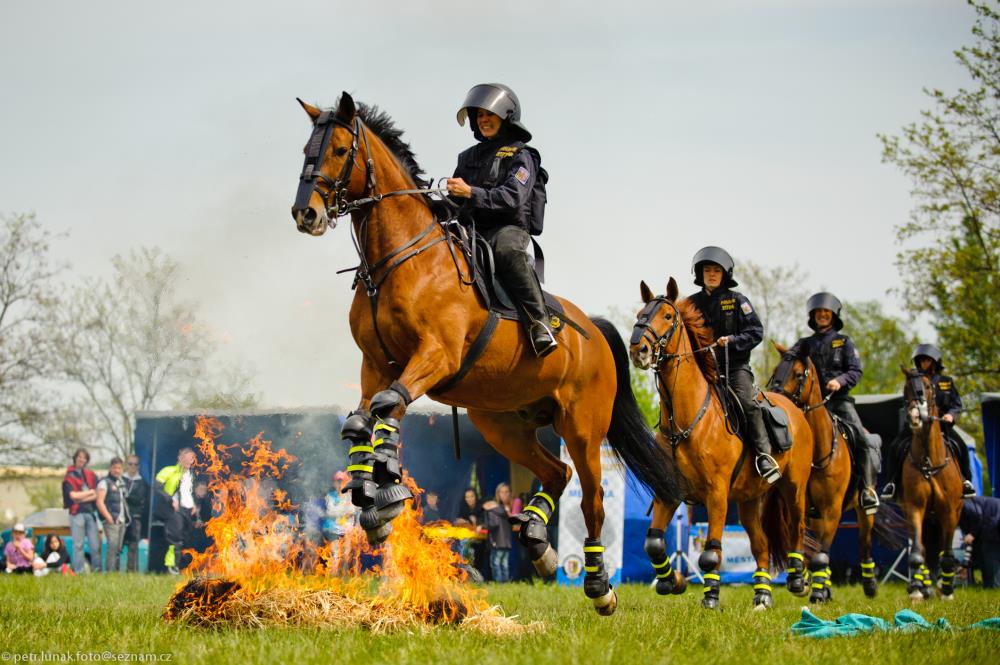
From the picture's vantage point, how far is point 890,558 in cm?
2003

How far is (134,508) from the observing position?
18766 mm

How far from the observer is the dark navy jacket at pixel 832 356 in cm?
1423

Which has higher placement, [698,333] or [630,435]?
[698,333]

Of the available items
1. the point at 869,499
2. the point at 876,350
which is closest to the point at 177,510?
the point at 869,499

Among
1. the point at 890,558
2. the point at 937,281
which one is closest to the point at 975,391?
the point at 937,281

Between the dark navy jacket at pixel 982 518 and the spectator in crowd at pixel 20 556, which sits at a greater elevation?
the dark navy jacket at pixel 982 518

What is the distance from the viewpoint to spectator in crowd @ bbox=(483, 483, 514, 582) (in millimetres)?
17797

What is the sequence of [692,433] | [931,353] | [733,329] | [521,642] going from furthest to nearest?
[931,353] → [733,329] → [692,433] → [521,642]

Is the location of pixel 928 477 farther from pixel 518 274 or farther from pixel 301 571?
pixel 301 571

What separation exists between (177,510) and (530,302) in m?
11.4

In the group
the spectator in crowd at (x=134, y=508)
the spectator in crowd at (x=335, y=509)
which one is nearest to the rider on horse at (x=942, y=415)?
the spectator in crowd at (x=335, y=509)

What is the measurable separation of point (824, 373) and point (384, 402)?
951cm

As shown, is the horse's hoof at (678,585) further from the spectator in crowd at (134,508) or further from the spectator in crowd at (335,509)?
the spectator in crowd at (134,508)

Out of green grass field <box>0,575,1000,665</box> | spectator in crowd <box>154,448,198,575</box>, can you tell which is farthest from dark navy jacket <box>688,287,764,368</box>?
spectator in crowd <box>154,448,198,575</box>
